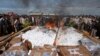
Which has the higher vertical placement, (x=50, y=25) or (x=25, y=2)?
(x=25, y=2)

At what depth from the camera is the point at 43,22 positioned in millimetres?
1803

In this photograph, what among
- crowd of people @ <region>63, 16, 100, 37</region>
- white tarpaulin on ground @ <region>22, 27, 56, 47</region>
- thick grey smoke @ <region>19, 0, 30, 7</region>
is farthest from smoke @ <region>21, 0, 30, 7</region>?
crowd of people @ <region>63, 16, 100, 37</region>

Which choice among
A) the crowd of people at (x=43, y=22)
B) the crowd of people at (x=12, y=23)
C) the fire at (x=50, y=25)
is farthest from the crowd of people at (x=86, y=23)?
the crowd of people at (x=12, y=23)

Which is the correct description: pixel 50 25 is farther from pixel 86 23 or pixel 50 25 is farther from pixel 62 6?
pixel 86 23

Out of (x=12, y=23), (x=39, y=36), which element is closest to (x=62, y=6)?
(x=39, y=36)

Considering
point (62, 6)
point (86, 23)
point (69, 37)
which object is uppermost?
point (62, 6)

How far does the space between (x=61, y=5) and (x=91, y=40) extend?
0.42m

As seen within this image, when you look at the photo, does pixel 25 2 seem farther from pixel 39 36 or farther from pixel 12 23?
pixel 39 36

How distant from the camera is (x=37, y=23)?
5.93 ft

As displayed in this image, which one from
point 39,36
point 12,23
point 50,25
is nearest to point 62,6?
point 50,25

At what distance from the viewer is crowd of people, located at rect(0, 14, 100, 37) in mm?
1789

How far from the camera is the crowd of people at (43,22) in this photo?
70.4 inches

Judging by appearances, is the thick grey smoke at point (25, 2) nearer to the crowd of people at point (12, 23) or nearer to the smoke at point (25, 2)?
the smoke at point (25, 2)

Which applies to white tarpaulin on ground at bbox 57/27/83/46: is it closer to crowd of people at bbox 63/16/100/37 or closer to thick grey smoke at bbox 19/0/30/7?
crowd of people at bbox 63/16/100/37
